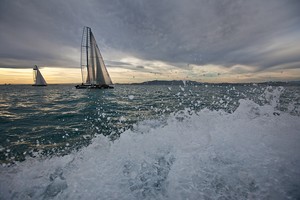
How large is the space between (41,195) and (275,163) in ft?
16.5

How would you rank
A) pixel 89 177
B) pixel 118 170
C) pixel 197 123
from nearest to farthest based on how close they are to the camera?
pixel 89 177
pixel 118 170
pixel 197 123

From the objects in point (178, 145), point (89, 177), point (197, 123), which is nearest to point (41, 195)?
point (89, 177)

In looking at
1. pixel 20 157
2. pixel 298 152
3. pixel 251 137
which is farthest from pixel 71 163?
pixel 298 152

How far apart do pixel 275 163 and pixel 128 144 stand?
12.6 ft

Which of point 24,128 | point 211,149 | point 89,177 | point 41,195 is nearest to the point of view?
point 41,195

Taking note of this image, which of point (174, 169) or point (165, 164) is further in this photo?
point (165, 164)

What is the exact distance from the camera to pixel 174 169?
350 centimetres

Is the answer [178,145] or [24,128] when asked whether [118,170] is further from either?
[24,128]

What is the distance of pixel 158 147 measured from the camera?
4.56m

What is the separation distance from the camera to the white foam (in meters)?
2.84

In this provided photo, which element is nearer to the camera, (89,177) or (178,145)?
(89,177)

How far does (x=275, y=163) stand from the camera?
344 centimetres

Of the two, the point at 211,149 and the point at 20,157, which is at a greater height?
the point at 211,149

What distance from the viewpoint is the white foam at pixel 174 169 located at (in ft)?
9.33
